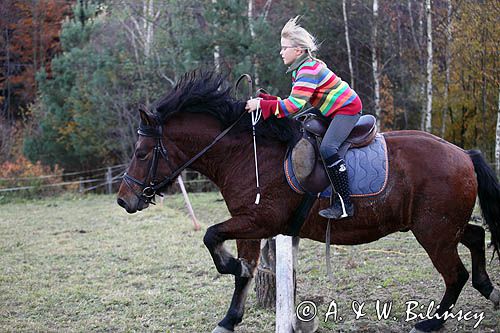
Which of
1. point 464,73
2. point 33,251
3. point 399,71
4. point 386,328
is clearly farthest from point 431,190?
point 399,71

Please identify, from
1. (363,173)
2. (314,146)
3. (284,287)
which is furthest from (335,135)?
(284,287)

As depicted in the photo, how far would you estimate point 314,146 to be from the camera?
484cm

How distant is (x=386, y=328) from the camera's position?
5.26 metres

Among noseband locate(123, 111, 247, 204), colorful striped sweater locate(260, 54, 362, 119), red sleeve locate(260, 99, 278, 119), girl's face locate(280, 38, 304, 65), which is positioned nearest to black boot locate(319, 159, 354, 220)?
colorful striped sweater locate(260, 54, 362, 119)

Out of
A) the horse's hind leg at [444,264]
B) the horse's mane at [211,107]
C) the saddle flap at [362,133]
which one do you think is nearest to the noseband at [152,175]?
the horse's mane at [211,107]

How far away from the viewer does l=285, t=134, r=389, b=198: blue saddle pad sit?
482 centimetres

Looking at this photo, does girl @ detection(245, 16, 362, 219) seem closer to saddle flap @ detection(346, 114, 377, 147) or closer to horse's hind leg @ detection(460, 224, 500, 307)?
saddle flap @ detection(346, 114, 377, 147)

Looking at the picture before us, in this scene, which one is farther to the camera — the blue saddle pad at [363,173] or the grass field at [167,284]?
the grass field at [167,284]

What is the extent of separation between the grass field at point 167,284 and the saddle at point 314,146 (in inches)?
59.0

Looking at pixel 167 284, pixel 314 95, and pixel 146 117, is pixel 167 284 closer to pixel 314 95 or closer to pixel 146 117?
pixel 146 117

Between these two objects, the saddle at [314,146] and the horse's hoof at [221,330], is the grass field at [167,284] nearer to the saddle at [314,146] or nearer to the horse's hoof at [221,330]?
the horse's hoof at [221,330]

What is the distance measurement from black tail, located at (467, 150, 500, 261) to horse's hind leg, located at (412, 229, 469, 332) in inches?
24.7

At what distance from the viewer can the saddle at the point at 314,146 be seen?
4781 millimetres

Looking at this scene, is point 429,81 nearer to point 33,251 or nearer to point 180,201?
point 180,201
